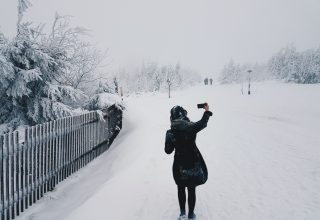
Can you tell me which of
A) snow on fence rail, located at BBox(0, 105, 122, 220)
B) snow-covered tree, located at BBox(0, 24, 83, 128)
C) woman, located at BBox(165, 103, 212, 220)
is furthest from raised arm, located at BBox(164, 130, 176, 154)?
snow-covered tree, located at BBox(0, 24, 83, 128)

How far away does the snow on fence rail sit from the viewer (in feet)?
19.7

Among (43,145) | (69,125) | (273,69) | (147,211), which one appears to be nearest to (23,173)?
(43,145)

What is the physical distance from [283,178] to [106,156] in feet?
19.1

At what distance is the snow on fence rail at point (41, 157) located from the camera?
601 cm

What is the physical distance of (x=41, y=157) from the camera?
23.6 ft

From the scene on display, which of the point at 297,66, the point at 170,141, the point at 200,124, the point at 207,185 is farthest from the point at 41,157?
the point at 297,66

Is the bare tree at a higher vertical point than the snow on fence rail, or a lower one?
higher

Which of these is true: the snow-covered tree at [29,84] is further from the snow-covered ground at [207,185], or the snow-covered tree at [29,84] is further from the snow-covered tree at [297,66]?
the snow-covered tree at [297,66]

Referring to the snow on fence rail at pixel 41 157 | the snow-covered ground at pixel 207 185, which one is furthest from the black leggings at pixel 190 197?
the snow on fence rail at pixel 41 157

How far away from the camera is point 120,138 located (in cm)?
1318

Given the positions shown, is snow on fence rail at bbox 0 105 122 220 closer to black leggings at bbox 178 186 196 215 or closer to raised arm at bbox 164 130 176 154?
raised arm at bbox 164 130 176 154

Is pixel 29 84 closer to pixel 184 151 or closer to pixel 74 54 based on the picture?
pixel 74 54

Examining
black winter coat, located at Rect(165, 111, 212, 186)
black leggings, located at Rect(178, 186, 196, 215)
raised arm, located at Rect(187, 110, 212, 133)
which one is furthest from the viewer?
black leggings, located at Rect(178, 186, 196, 215)

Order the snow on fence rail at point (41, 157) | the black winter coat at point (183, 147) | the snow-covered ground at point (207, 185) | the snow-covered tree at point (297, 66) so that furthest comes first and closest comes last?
1. the snow-covered tree at point (297, 66)
2. the snow on fence rail at point (41, 157)
3. the snow-covered ground at point (207, 185)
4. the black winter coat at point (183, 147)
